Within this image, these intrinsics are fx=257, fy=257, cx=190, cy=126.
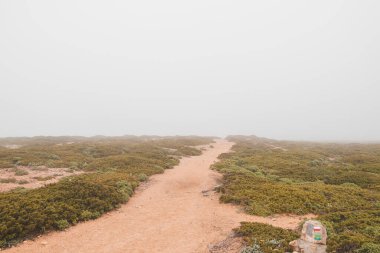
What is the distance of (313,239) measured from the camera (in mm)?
8836

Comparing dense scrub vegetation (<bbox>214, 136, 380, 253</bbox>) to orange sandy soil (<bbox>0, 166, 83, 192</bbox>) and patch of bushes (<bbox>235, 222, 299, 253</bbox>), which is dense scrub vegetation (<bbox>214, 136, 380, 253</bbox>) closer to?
patch of bushes (<bbox>235, 222, 299, 253</bbox>)

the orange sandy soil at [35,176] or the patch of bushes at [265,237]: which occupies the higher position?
the orange sandy soil at [35,176]

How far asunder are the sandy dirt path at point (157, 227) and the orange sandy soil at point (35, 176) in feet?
26.3

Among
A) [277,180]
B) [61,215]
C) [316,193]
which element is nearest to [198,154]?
[277,180]

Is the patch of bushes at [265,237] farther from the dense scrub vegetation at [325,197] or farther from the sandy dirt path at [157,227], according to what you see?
the sandy dirt path at [157,227]

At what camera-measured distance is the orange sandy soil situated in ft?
63.8

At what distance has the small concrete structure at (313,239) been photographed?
28.4 ft

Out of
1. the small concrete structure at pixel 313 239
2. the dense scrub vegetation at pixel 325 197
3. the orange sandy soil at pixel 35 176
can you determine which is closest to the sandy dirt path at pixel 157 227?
the dense scrub vegetation at pixel 325 197

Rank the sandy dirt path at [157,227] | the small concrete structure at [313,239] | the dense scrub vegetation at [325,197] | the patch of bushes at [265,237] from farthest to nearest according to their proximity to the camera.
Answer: the dense scrub vegetation at [325,197], the sandy dirt path at [157,227], the patch of bushes at [265,237], the small concrete structure at [313,239]

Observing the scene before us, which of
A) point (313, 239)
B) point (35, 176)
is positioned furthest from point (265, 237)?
point (35, 176)

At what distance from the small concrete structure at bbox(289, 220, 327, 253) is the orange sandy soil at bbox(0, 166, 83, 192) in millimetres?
18752

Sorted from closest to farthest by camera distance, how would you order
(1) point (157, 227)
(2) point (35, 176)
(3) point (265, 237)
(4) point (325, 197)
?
(3) point (265, 237), (1) point (157, 227), (4) point (325, 197), (2) point (35, 176)

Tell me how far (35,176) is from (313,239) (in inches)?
890

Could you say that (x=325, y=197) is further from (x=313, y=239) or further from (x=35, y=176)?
(x=35, y=176)
